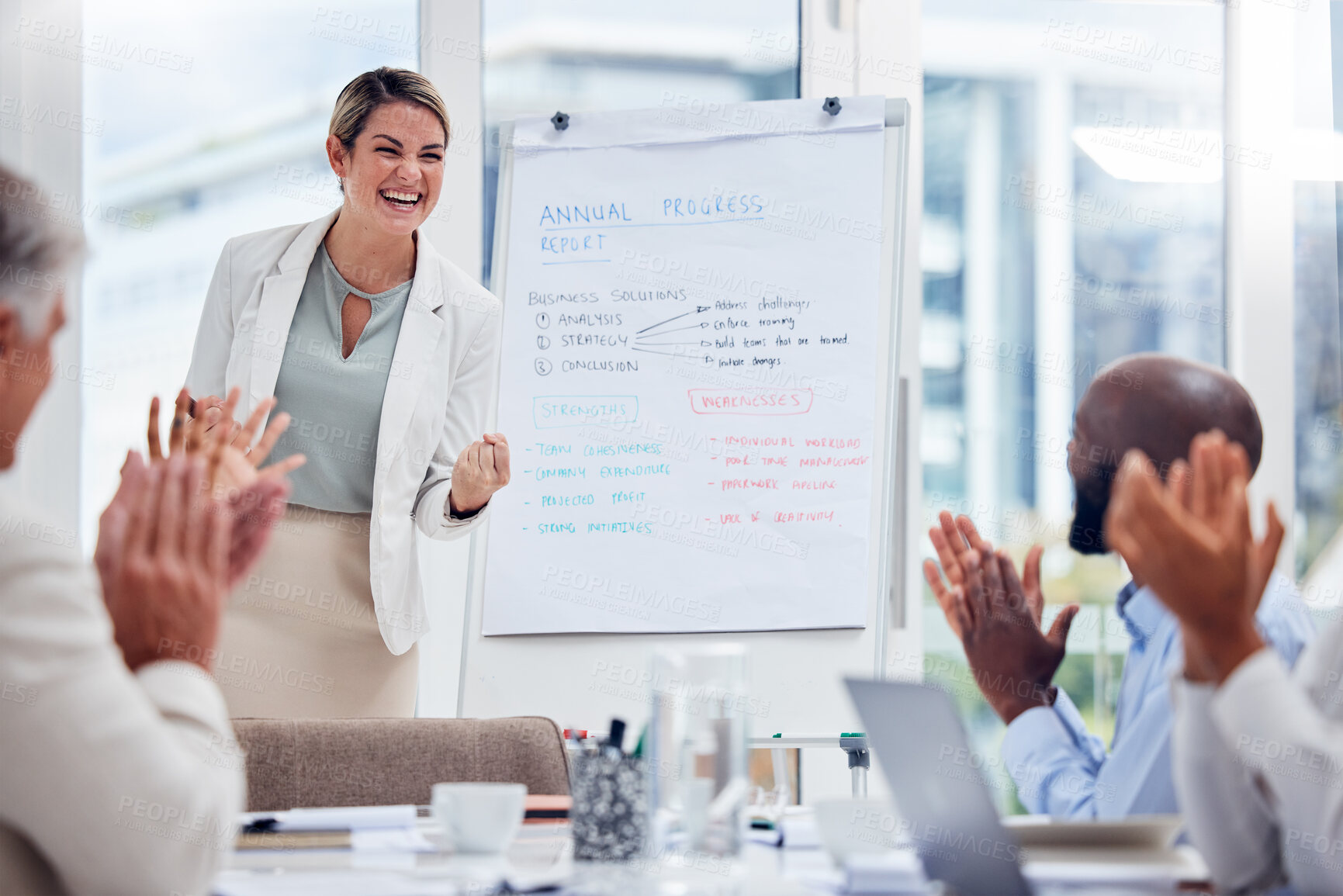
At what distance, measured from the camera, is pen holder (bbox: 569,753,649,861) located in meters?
1.09

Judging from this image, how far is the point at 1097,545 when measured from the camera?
4.90 ft

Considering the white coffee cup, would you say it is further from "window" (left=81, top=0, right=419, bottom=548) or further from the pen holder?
"window" (left=81, top=0, right=419, bottom=548)

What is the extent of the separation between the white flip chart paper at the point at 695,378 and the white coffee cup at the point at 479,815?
1.32 meters

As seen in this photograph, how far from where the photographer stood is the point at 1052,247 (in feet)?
9.84

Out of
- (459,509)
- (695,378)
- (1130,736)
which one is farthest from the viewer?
(695,378)

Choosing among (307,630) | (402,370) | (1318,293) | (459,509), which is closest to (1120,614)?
(459,509)

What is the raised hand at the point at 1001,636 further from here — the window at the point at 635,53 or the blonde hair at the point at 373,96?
the window at the point at 635,53

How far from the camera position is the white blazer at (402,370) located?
7.61 feet

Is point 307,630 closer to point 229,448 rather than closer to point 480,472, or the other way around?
point 480,472

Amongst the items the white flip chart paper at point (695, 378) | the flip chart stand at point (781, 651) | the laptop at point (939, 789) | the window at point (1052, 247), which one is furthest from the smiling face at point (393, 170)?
the laptop at point (939, 789)

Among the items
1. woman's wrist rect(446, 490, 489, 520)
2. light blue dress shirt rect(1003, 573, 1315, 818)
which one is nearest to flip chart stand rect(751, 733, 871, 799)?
woman's wrist rect(446, 490, 489, 520)

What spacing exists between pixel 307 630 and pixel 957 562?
4.66ft

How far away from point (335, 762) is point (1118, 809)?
37.7 inches

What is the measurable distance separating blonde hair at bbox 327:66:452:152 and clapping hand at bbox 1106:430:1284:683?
1.87 metres
